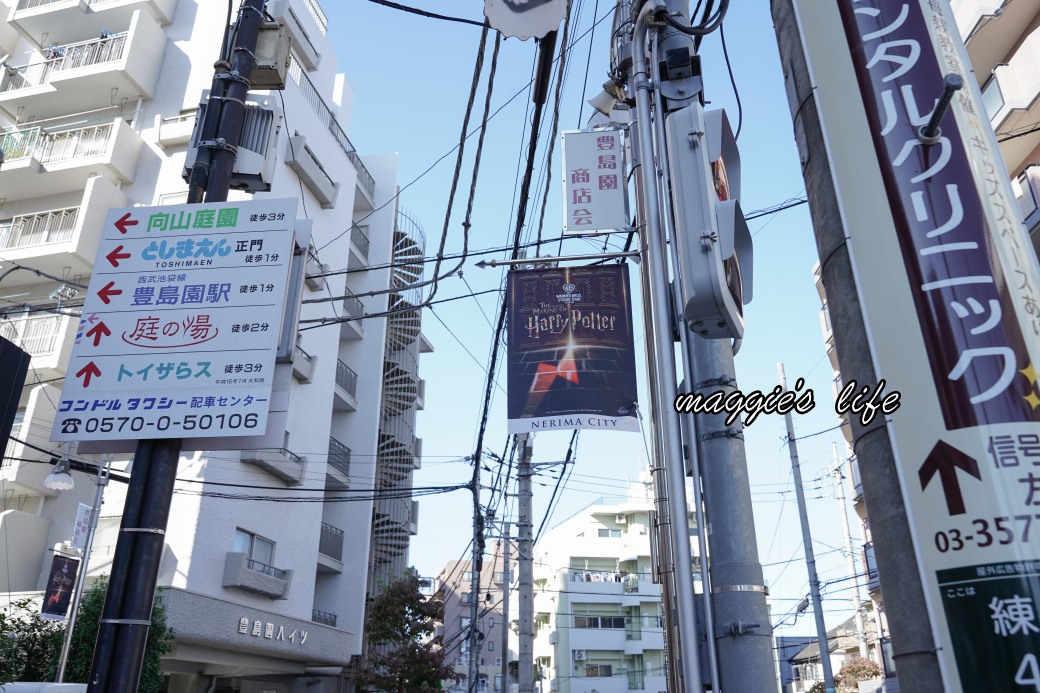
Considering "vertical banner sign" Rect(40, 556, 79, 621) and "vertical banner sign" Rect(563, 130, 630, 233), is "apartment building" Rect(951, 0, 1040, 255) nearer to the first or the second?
"vertical banner sign" Rect(563, 130, 630, 233)

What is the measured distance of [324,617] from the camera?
26.3m

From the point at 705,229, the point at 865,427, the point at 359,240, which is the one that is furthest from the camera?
the point at 359,240

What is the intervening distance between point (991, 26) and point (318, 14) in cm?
2386

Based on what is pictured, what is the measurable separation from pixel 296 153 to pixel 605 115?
1636 centimetres

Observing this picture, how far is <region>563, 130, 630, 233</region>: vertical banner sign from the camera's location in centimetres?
911

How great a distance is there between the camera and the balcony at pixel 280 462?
20922 millimetres

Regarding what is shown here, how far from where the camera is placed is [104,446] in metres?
5.56

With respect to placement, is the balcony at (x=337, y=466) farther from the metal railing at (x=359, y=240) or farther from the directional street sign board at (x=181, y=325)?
the directional street sign board at (x=181, y=325)

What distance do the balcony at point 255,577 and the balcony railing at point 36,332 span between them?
313 inches

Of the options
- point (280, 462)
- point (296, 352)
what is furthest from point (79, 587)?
point (280, 462)

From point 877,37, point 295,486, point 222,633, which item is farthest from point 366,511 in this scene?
point 877,37

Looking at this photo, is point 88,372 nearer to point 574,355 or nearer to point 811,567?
point 574,355

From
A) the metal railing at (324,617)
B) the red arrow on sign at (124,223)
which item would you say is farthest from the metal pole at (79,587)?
the red arrow on sign at (124,223)

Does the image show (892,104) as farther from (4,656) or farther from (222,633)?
(222,633)
